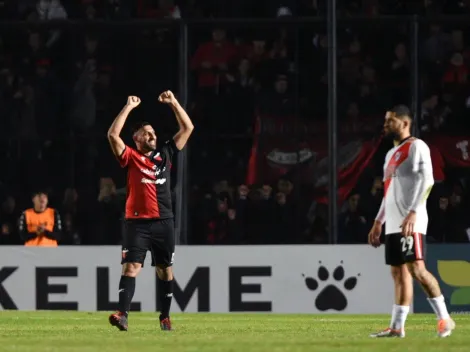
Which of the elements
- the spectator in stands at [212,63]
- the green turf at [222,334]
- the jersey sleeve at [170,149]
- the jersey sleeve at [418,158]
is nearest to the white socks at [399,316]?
the green turf at [222,334]

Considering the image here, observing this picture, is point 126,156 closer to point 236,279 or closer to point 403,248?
point 403,248

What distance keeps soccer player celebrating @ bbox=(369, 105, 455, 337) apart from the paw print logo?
25.2ft

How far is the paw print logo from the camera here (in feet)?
62.2

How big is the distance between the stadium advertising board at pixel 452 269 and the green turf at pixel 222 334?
144cm

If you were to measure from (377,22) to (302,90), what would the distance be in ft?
5.35

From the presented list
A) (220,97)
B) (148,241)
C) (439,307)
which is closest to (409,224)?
(439,307)

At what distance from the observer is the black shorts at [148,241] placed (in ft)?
41.0

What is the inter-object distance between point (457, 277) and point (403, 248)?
26.1 feet

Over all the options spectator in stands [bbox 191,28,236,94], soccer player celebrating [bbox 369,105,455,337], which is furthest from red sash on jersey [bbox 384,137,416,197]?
spectator in stands [bbox 191,28,236,94]

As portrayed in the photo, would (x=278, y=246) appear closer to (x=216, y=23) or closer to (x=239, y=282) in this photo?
(x=239, y=282)

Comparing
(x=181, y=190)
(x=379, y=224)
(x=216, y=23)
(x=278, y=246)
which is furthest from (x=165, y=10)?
(x=379, y=224)

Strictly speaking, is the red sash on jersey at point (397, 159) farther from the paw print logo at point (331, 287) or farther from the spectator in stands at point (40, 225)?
the spectator in stands at point (40, 225)

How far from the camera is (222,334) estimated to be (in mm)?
12195

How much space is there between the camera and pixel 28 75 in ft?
77.3
